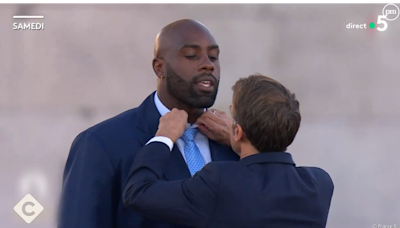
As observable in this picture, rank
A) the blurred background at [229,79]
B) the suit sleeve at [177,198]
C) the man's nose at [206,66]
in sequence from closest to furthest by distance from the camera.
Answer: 1. the suit sleeve at [177,198]
2. the man's nose at [206,66]
3. the blurred background at [229,79]

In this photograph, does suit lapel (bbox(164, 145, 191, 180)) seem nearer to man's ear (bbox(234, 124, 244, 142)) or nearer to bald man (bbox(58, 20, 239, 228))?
bald man (bbox(58, 20, 239, 228))

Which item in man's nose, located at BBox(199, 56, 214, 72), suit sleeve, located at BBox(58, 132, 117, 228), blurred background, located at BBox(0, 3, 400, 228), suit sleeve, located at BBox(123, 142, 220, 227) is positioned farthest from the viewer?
blurred background, located at BBox(0, 3, 400, 228)

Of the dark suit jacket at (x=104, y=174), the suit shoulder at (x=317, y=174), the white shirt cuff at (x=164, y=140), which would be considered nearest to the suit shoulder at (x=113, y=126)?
the dark suit jacket at (x=104, y=174)

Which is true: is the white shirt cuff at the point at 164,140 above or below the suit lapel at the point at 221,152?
above

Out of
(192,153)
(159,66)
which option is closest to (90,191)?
(192,153)

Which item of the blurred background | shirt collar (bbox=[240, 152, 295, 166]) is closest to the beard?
shirt collar (bbox=[240, 152, 295, 166])

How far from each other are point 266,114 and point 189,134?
0.29 meters

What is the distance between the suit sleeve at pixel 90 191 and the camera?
139 centimetres

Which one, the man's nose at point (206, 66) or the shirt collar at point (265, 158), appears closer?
the shirt collar at point (265, 158)

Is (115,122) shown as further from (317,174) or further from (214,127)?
(317,174)

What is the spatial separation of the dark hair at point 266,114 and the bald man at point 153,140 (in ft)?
0.54

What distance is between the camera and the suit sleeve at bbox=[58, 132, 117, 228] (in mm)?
1387

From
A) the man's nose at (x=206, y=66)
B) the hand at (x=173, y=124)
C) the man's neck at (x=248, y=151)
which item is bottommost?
the man's neck at (x=248, y=151)

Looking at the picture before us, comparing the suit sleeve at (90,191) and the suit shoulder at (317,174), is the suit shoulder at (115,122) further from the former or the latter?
the suit shoulder at (317,174)
